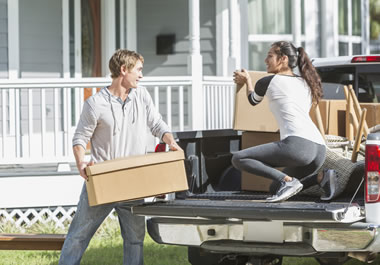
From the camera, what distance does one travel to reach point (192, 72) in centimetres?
1099

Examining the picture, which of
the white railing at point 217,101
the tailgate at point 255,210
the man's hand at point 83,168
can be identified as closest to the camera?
the tailgate at point 255,210

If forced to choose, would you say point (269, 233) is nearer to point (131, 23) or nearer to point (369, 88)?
point (369, 88)

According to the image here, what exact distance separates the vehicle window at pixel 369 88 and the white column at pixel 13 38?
585 cm

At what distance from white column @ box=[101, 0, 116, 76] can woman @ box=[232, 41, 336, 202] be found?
7082 mm

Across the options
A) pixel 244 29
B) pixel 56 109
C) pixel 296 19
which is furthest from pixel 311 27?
pixel 56 109

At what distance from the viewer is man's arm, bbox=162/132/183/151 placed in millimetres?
5770

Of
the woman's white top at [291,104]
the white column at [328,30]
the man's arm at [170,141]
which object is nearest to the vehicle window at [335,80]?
the woman's white top at [291,104]

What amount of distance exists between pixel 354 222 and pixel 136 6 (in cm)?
886

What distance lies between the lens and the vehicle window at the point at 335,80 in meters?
7.67

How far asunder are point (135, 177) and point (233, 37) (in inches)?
287

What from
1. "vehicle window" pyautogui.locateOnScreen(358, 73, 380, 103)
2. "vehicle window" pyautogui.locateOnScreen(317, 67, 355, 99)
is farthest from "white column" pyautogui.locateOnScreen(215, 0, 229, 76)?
"vehicle window" pyautogui.locateOnScreen(358, 73, 380, 103)

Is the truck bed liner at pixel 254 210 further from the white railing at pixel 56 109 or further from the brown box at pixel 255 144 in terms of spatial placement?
the white railing at pixel 56 109

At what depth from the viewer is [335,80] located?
7.77 meters

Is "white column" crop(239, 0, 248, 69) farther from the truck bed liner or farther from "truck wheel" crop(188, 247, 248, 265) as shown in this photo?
the truck bed liner
